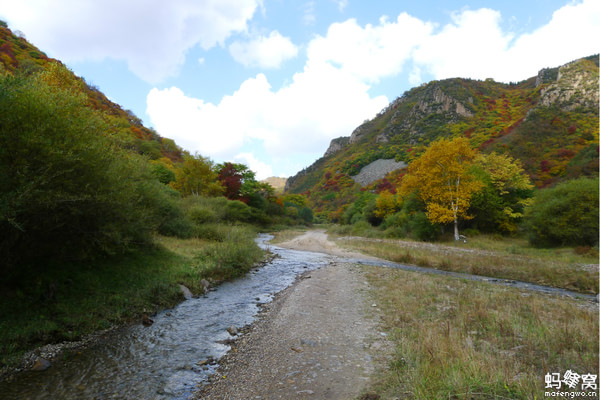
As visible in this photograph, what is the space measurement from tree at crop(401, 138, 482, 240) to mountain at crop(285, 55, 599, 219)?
16300 mm

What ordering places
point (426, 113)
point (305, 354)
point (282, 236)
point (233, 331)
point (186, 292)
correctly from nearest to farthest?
point (305, 354) → point (233, 331) → point (186, 292) → point (282, 236) → point (426, 113)

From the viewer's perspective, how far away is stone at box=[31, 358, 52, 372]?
5969 mm

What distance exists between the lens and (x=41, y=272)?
846cm

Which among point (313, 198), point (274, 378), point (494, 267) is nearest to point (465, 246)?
point (494, 267)

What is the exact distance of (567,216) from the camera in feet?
70.2

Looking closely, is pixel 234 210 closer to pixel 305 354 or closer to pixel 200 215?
pixel 200 215

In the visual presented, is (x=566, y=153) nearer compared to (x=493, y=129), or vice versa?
(x=566, y=153)

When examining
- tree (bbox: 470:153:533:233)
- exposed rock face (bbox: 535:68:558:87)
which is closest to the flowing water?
tree (bbox: 470:153:533:233)

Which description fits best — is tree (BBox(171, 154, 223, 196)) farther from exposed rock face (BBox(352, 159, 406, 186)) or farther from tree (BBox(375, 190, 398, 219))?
exposed rock face (BBox(352, 159, 406, 186))

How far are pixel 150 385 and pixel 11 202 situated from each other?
200 inches

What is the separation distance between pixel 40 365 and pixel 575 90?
9634 cm

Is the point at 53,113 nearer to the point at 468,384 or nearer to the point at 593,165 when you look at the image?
the point at 468,384

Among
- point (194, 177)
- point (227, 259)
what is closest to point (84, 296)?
point (227, 259)

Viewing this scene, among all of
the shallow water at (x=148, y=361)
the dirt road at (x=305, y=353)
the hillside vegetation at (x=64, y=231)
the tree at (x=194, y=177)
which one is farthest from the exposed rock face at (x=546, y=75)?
the shallow water at (x=148, y=361)
